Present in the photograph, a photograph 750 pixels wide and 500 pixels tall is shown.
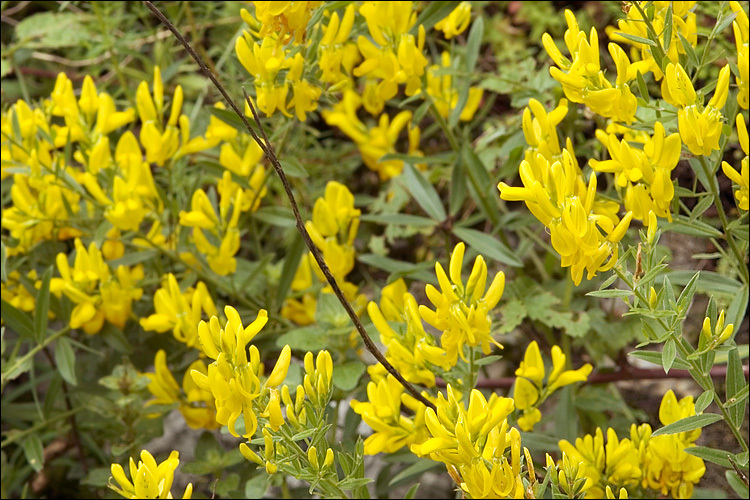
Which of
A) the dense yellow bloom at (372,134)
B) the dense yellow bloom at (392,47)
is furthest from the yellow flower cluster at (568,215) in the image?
the dense yellow bloom at (372,134)

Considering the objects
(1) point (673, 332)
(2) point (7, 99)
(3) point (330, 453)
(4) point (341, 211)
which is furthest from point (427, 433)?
(2) point (7, 99)

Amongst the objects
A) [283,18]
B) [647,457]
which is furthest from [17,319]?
[647,457]

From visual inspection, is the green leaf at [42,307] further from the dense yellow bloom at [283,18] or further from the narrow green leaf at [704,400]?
the narrow green leaf at [704,400]

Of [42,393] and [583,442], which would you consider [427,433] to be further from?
[42,393]

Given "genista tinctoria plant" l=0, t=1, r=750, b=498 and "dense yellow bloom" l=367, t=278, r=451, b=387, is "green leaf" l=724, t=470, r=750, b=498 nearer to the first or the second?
"genista tinctoria plant" l=0, t=1, r=750, b=498

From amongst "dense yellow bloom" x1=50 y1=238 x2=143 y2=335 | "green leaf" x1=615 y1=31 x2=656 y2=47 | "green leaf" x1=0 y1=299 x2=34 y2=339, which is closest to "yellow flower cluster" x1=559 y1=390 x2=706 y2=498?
"green leaf" x1=615 y1=31 x2=656 y2=47
